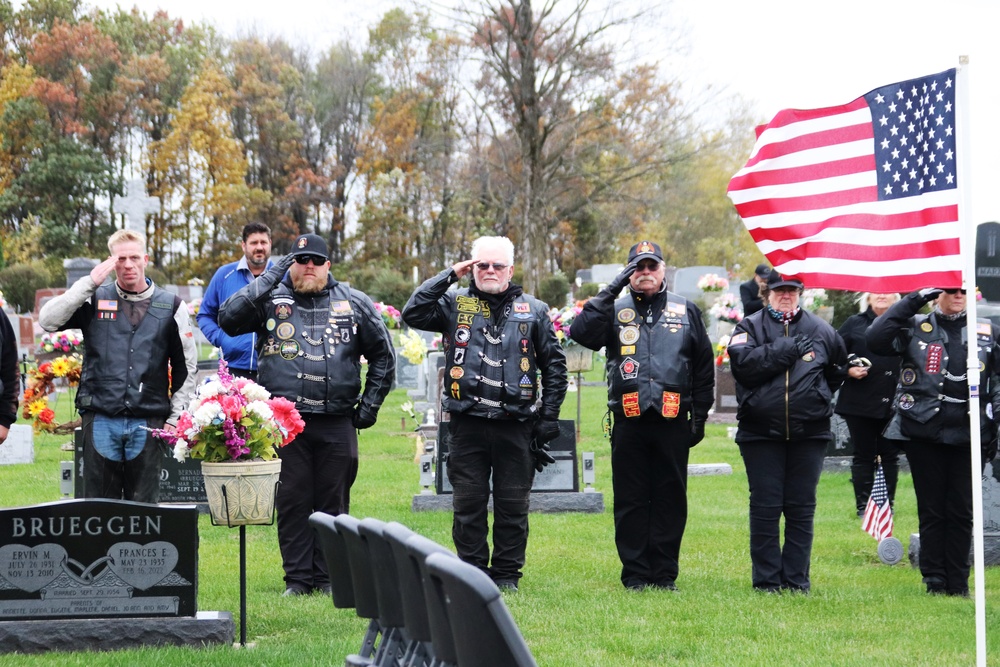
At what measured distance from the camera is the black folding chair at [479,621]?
9.86ft

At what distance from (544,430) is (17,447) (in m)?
9.43

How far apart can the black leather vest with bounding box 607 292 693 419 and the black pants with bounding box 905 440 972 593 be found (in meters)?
1.53

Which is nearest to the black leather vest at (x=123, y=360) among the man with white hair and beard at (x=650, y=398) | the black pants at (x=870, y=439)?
the man with white hair and beard at (x=650, y=398)

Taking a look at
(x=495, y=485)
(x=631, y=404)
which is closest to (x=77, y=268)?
(x=495, y=485)

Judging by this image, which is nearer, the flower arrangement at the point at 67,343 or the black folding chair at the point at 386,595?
the black folding chair at the point at 386,595

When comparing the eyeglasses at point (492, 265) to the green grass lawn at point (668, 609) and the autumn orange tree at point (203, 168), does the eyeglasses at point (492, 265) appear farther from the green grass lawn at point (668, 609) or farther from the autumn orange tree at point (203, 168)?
the autumn orange tree at point (203, 168)

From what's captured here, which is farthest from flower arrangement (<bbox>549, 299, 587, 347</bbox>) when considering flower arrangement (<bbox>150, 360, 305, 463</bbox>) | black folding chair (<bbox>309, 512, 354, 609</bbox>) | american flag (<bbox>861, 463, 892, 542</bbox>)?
black folding chair (<bbox>309, 512, 354, 609</bbox>)

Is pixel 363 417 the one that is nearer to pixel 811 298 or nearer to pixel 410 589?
pixel 410 589

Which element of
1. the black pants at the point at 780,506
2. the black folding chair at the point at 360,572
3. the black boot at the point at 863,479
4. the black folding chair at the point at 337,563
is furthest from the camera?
the black boot at the point at 863,479

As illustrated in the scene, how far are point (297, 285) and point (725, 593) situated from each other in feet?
10.8

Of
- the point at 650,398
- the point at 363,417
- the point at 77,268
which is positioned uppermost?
the point at 77,268

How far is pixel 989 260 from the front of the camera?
23.5m

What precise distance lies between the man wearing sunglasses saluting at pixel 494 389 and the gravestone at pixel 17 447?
884 centimetres

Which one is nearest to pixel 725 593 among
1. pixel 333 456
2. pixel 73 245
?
pixel 333 456
